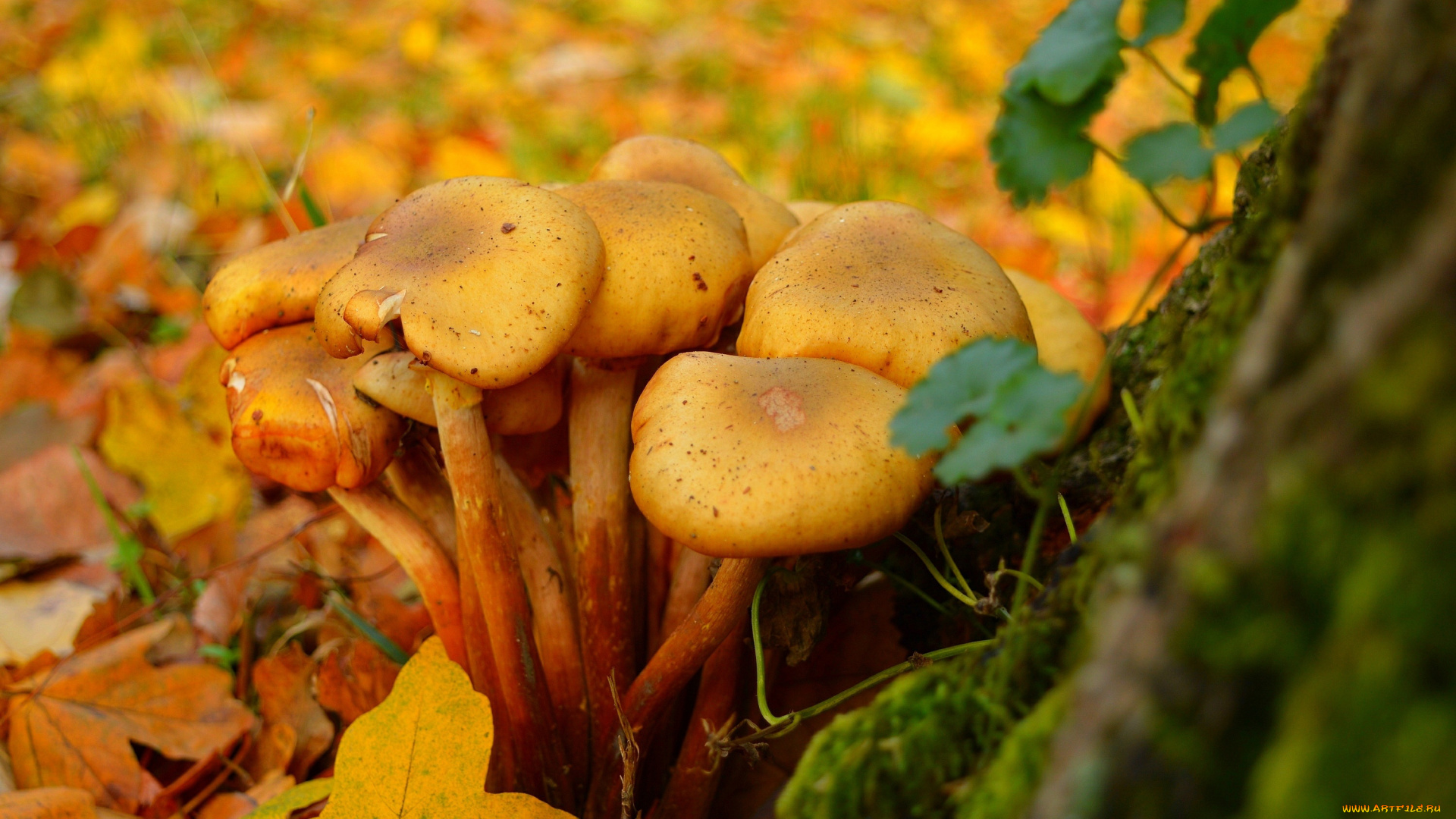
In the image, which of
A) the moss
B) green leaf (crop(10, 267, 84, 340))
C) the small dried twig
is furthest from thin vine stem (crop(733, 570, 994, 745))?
green leaf (crop(10, 267, 84, 340))

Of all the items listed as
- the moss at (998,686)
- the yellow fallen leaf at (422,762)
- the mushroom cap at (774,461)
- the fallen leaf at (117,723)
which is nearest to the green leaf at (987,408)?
the moss at (998,686)

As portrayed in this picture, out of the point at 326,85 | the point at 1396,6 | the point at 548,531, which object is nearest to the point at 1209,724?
the point at 1396,6

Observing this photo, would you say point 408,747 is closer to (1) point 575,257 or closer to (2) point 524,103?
(1) point 575,257

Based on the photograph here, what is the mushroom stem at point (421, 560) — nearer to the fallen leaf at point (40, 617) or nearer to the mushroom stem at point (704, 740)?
the mushroom stem at point (704, 740)

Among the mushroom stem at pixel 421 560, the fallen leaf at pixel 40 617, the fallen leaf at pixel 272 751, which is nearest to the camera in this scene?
the mushroom stem at pixel 421 560

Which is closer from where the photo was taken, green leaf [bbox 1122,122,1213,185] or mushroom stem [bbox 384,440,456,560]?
green leaf [bbox 1122,122,1213,185]

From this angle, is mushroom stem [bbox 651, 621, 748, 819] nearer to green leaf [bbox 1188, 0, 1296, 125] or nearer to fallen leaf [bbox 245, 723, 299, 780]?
fallen leaf [bbox 245, 723, 299, 780]
